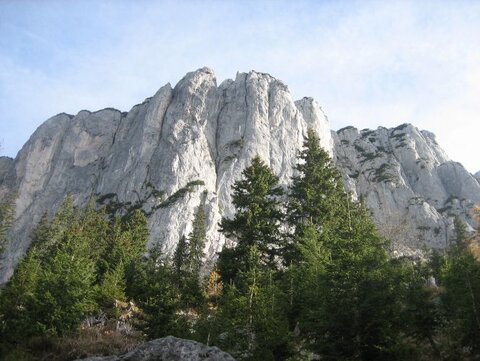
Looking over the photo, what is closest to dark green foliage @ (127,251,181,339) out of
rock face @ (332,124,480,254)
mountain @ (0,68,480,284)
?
mountain @ (0,68,480,284)

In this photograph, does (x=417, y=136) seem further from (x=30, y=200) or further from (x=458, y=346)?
(x=458, y=346)

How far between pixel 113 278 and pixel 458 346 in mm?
24730

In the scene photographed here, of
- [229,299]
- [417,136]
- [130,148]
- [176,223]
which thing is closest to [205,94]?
[130,148]

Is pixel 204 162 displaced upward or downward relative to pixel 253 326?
upward

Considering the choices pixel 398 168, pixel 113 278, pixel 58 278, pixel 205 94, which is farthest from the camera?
pixel 398 168

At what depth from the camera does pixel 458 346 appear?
17906mm

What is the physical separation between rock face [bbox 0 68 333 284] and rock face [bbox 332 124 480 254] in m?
15.2

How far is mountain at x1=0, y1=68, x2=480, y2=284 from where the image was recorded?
9325 cm

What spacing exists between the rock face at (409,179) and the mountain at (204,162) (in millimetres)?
368

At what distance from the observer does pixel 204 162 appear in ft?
328

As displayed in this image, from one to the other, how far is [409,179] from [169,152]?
7714cm

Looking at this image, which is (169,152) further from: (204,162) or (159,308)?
(159,308)

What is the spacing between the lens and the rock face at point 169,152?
91.3 metres

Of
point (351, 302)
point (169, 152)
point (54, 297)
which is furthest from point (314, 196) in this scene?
point (169, 152)
